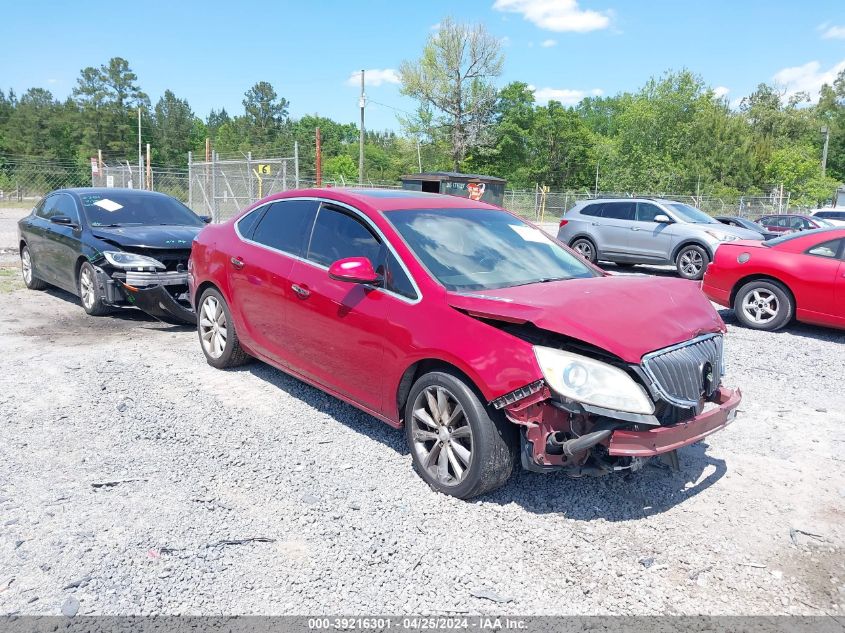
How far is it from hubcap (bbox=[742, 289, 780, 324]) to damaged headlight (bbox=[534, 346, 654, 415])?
20.0 ft

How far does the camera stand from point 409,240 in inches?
161

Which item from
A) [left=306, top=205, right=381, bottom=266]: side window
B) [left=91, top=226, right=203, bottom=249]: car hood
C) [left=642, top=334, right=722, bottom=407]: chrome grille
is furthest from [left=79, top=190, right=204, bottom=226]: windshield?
[left=642, top=334, right=722, bottom=407]: chrome grille

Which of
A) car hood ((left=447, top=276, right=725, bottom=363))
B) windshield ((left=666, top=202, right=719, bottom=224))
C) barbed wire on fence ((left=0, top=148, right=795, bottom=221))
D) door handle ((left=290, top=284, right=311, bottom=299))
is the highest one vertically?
barbed wire on fence ((left=0, top=148, right=795, bottom=221))

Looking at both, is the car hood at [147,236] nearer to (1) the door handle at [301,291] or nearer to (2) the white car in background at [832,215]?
(1) the door handle at [301,291]

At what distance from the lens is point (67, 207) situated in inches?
343

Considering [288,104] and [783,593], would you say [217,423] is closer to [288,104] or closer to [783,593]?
[783,593]

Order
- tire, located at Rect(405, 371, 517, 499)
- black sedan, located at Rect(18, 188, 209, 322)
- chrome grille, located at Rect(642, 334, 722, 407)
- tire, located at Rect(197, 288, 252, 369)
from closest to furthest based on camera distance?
chrome grille, located at Rect(642, 334, 722, 407) < tire, located at Rect(405, 371, 517, 499) < tire, located at Rect(197, 288, 252, 369) < black sedan, located at Rect(18, 188, 209, 322)

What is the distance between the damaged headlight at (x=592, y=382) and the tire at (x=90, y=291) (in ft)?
21.2

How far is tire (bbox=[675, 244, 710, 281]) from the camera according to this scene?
532 inches

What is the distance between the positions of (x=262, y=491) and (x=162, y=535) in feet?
2.06

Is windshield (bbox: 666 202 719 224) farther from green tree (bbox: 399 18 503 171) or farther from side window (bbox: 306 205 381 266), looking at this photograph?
green tree (bbox: 399 18 503 171)

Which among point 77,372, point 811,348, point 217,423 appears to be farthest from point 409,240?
point 811,348

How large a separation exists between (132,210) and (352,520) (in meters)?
6.81

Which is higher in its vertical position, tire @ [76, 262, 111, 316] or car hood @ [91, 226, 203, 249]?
car hood @ [91, 226, 203, 249]
